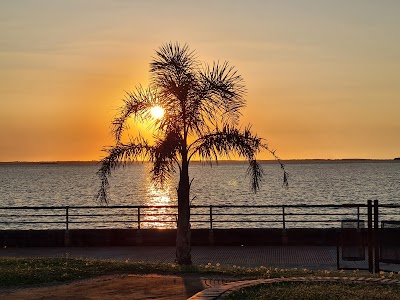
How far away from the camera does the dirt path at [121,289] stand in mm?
12427

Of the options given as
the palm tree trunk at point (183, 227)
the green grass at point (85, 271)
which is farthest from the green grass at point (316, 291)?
the palm tree trunk at point (183, 227)

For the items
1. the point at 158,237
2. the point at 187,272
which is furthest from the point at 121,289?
the point at 158,237

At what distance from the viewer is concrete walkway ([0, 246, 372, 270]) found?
824 inches

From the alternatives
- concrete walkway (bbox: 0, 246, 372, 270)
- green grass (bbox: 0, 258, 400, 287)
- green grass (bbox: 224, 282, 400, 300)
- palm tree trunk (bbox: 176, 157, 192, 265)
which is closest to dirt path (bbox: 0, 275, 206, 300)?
green grass (bbox: 0, 258, 400, 287)

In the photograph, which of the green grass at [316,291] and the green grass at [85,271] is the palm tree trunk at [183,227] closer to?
the green grass at [85,271]

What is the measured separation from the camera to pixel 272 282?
41.6 ft

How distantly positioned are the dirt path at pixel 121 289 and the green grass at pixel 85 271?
580 millimetres

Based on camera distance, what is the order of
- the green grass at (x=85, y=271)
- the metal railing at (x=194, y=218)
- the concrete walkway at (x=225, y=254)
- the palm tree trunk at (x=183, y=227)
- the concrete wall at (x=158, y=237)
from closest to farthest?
the green grass at (x=85, y=271) → the palm tree trunk at (x=183, y=227) → the concrete walkway at (x=225, y=254) → the concrete wall at (x=158, y=237) → the metal railing at (x=194, y=218)

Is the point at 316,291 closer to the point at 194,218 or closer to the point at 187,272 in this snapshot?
the point at 187,272

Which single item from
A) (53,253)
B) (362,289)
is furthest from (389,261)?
(53,253)

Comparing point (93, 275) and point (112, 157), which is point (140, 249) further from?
point (93, 275)

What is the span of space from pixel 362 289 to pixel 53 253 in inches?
525

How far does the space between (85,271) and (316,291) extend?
5.22 metres

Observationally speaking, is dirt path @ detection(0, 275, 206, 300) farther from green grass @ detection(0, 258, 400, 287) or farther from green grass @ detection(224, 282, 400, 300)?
green grass @ detection(224, 282, 400, 300)
